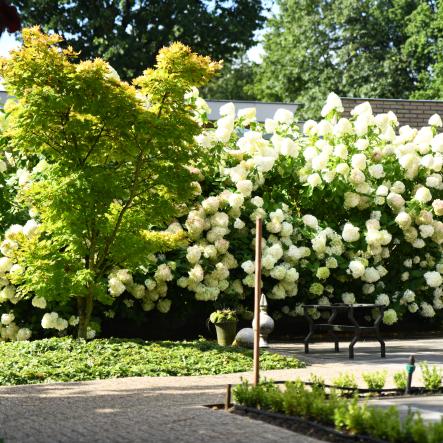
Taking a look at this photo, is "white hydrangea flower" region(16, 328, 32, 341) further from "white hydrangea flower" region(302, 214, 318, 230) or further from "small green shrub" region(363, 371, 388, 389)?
"small green shrub" region(363, 371, 388, 389)

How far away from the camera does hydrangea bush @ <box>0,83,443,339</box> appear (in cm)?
1465

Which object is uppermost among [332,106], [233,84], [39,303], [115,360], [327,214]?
[233,84]

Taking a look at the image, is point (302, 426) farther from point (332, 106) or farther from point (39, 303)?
point (332, 106)

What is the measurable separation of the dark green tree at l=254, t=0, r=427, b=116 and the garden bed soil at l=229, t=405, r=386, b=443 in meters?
37.5

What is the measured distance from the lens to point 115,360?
10781 mm

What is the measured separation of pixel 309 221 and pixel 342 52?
31.5m

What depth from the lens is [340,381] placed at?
788 cm

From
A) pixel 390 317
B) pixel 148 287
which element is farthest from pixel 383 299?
pixel 148 287

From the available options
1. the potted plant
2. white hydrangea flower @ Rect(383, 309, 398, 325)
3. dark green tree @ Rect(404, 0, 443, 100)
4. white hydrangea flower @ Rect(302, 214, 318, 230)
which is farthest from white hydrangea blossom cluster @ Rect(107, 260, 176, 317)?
dark green tree @ Rect(404, 0, 443, 100)

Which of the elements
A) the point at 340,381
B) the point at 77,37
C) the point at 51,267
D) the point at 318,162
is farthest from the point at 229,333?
the point at 77,37

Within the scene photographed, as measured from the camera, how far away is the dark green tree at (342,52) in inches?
1750

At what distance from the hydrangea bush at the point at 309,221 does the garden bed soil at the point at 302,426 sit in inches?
274

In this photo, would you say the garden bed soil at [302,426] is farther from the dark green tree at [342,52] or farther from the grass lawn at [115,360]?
the dark green tree at [342,52]

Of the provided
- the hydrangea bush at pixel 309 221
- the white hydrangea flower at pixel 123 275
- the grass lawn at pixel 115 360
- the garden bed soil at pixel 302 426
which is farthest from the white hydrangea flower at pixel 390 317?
the garden bed soil at pixel 302 426
